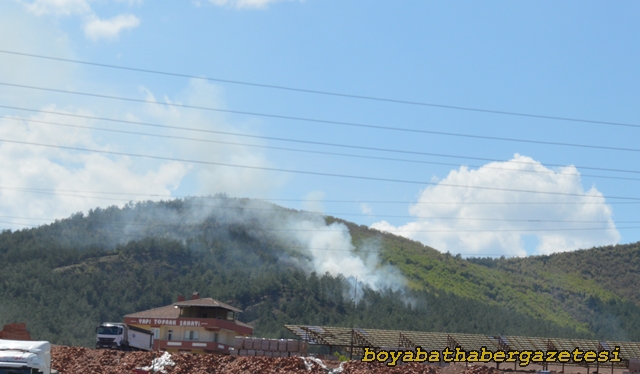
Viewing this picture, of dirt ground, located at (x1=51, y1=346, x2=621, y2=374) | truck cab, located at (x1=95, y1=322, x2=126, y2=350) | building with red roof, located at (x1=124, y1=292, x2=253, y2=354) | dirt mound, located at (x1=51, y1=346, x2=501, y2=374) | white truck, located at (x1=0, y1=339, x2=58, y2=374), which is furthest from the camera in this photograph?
building with red roof, located at (x1=124, y1=292, x2=253, y2=354)

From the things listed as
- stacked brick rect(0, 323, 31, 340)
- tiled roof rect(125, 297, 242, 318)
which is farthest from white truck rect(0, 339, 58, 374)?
tiled roof rect(125, 297, 242, 318)

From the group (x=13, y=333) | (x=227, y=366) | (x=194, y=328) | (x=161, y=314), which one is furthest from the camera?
(x=161, y=314)

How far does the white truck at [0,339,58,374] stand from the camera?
23.8 meters

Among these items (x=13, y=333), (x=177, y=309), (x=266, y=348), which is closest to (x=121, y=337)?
(x=13, y=333)

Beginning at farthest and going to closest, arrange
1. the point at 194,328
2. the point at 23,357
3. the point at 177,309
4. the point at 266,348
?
the point at 177,309 < the point at 194,328 < the point at 266,348 < the point at 23,357

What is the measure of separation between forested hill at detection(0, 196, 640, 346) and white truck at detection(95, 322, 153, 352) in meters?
39.3

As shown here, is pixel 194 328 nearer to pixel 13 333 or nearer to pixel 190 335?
pixel 190 335

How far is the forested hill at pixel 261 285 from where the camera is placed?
392ft

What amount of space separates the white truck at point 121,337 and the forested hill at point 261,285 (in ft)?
129

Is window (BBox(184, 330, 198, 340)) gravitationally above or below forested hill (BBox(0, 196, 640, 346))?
below

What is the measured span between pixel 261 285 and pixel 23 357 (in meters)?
115

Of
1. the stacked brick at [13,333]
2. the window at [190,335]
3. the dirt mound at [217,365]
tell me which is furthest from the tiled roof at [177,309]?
the dirt mound at [217,365]

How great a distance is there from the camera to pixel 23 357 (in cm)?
2394

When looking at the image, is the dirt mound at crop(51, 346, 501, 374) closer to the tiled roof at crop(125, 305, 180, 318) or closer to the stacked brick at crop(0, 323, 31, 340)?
the stacked brick at crop(0, 323, 31, 340)
